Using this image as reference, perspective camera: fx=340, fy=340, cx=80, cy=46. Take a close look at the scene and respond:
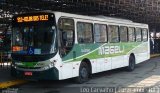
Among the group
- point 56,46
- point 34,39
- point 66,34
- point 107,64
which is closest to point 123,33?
point 107,64

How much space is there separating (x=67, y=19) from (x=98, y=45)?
279cm

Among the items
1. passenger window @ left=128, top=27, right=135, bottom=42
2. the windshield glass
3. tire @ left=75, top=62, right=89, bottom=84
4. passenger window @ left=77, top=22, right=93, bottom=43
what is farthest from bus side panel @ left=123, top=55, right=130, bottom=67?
the windshield glass

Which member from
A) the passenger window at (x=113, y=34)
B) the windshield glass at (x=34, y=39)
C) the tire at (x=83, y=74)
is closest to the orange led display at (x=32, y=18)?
the windshield glass at (x=34, y=39)

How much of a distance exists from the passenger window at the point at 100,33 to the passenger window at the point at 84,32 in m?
0.46

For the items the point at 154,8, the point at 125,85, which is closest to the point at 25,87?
the point at 125,85

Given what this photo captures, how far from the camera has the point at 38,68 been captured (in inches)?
475

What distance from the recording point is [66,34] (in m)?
12.4

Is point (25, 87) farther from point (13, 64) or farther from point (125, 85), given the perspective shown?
point (125, 85)

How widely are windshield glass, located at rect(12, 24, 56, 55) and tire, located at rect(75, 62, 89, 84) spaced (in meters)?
2.11

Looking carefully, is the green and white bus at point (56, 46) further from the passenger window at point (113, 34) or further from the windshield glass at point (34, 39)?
the passenger window at point (113, 34)

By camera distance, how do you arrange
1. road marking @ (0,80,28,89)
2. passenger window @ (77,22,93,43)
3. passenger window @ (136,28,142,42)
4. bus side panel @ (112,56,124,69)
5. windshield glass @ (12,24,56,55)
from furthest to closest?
passenger window @ (136,28,142,42) → bus side panel @ (112,56,124,69) → passenger window @ (77,22,93,43) → road marking @ (0,80,28,89) → windshield glass @ (12,24,56,55)

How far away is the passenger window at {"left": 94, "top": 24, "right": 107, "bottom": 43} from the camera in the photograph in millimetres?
14766

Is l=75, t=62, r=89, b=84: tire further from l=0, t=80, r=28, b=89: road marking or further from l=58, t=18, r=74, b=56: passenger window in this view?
l=0, t=80, r=28, b=89: road marking

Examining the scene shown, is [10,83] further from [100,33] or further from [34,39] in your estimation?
[100,33]
